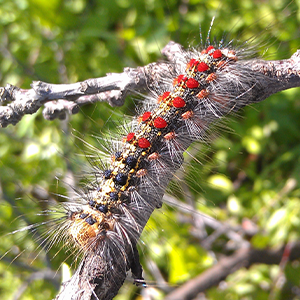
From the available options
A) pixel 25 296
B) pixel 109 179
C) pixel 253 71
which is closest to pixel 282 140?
pixel 253 71

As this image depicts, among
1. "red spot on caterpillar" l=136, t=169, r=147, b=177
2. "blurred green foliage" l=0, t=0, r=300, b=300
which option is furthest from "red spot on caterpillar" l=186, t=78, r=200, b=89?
"blurred green foliage" l=0, t=0, r=300, b=300

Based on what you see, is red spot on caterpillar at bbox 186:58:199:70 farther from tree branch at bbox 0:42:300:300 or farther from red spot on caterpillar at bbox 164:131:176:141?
red spot on caterpillar at bbox 164:131:176:141

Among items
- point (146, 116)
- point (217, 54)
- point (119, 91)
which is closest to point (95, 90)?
point (119, 91)

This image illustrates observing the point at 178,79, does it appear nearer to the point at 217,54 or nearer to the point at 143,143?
the point at 217,54

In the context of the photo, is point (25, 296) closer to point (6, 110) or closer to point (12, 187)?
point (12, 187)

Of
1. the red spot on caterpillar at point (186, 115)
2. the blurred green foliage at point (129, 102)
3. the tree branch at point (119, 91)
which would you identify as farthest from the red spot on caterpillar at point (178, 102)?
the blurred green foliage at point (129, 102)

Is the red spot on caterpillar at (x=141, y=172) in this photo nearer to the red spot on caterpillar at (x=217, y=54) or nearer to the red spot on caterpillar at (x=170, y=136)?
the red spot on caterpillar at (x=170, y=136)
